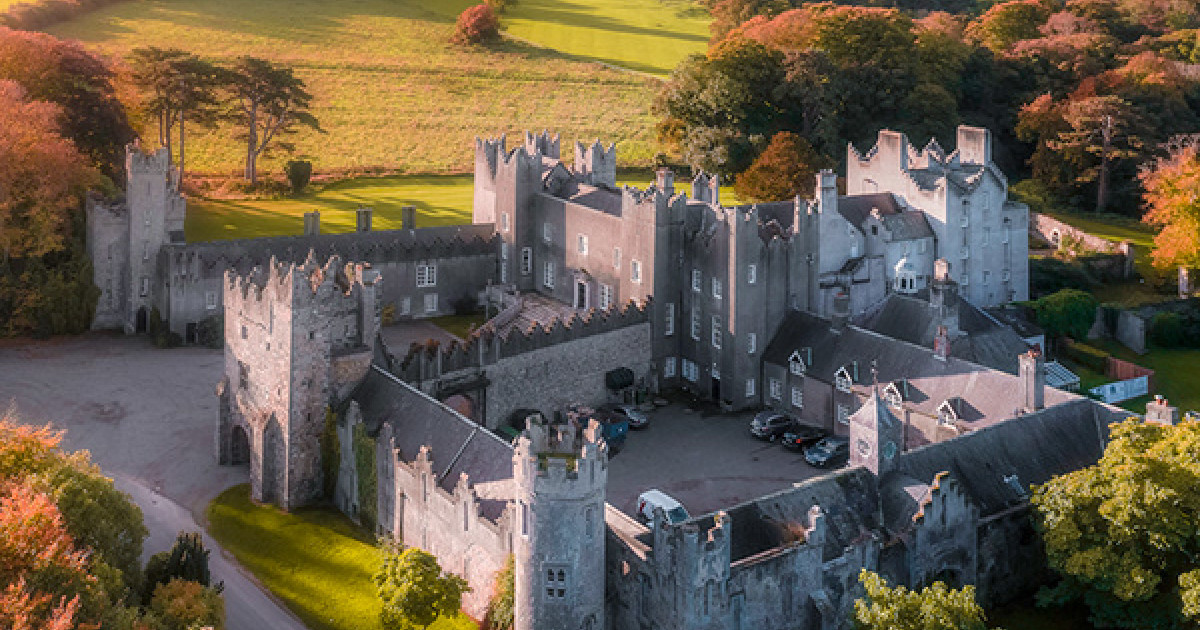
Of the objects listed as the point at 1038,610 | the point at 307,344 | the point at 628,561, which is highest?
the point at 307,344

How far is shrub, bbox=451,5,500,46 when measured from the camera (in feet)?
380

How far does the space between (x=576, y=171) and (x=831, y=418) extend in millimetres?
23651

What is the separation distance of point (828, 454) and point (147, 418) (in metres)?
26.4

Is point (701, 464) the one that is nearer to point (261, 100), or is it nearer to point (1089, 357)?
point (1089, 357)

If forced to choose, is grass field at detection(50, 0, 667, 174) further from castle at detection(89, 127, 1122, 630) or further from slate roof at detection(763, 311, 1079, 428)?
slate roof at detection(763, 311, 1079, 428)

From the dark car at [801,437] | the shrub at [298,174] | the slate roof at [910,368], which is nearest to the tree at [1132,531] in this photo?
the slate roof at [910,368]

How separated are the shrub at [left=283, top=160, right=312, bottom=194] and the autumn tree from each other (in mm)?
58753

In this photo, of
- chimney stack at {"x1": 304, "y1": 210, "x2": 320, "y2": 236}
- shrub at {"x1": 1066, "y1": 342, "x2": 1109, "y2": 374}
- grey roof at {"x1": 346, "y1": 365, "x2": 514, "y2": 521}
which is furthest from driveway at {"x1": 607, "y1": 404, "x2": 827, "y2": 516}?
chimney stack at {"x1": 304, "y1": 210, "x2": 320, "y2": 236}

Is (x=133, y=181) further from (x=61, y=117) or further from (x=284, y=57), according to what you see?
→ (x=284, y=57)

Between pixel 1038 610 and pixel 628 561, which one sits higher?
pixel 628 561

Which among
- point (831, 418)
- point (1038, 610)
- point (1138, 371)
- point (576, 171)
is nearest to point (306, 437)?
point (831, 418)

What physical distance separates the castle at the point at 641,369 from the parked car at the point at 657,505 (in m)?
3.36

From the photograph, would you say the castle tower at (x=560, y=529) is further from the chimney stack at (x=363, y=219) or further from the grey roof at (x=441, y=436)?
the chimney stack at (x=363, y=219)

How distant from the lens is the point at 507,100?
10475 cm
